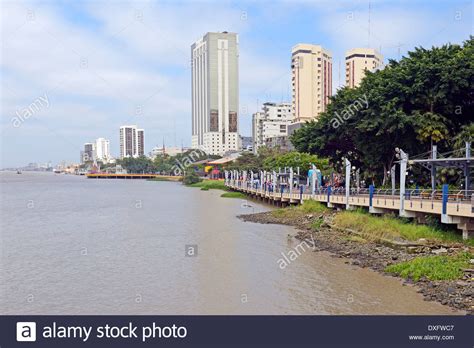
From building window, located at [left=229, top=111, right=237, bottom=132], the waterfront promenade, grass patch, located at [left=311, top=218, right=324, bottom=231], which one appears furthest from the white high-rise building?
grass patch, located at [left=311, top=218, right=324, bottom=231]

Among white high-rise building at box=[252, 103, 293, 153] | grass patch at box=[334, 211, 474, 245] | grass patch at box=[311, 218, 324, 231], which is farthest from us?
white high-rise building at box=[252, 103, 293, 153]

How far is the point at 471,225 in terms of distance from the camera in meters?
19.3

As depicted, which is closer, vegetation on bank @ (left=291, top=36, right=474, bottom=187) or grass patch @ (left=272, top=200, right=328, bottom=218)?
vegetation on bank @ (left=291, top=36, right=474, bottom=187)

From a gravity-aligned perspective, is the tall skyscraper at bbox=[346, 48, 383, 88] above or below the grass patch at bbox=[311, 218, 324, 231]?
above

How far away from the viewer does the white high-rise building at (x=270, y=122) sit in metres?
127

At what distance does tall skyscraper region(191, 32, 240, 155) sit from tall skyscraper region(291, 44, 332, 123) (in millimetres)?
33382

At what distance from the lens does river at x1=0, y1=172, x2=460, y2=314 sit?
48.8ft

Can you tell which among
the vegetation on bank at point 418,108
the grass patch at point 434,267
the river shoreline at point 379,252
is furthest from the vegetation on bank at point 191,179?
the grass patch at point 434,267

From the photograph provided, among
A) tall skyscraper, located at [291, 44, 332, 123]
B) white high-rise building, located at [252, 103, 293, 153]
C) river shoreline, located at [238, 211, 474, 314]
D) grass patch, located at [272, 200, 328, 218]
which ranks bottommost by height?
river shoreline, located at [238, 211, 474, 314]

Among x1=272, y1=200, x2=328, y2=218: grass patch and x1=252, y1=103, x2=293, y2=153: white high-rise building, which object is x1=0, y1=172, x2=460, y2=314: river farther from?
x1=252, y1=103, x2=293, y2=153: white high-rise building

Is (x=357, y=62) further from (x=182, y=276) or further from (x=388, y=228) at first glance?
(x=182, y=276)

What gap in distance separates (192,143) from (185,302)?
16922 centimetres

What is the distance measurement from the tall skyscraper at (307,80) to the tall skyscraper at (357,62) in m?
6.50

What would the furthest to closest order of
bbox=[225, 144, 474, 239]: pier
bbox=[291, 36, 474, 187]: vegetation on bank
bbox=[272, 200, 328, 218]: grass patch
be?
bbox=[272, 200, 328, 218]: grass patch < bbox=[291, 36, 474, 187]: vegetation on bank < bbox=[225, 144, 474, 239]: pier
